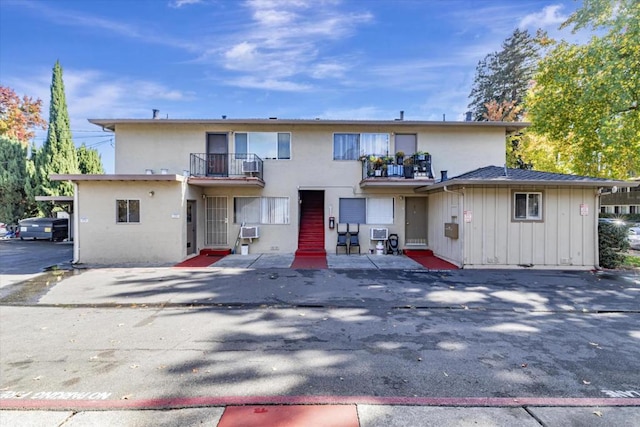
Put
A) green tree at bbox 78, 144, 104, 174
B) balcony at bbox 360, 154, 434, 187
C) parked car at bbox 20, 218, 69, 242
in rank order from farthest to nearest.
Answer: green tree at bbox 78, 144, 104, 174 → parked car at bbox 20, 218, 69, 242 → balcony at bbox 360, 154, 434, 187

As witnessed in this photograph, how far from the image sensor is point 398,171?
12.1 metres

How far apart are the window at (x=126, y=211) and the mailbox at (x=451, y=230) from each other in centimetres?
1102

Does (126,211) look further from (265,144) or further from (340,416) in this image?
(340,416)

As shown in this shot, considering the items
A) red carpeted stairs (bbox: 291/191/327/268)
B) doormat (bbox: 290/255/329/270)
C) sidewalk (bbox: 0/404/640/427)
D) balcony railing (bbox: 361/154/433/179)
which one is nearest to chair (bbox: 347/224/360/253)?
red carpeted stairs (bbox: 291/191/327/268)

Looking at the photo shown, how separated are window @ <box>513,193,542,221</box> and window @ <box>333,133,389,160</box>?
5.25 meters

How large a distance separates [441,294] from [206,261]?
26.3ft

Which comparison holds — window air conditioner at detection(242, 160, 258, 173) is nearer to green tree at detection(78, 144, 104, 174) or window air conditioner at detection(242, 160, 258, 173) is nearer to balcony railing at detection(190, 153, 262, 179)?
balcony railing at detection(190, 153, 262, 179)

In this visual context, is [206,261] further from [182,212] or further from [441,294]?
[441,294]

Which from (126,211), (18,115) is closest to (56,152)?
(18,115)

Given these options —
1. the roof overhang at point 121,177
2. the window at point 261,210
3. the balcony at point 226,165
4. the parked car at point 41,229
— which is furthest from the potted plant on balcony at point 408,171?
the parked car at point 41,229

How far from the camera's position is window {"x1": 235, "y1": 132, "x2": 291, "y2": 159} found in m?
13.0

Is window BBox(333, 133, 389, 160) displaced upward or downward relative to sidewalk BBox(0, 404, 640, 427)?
upward

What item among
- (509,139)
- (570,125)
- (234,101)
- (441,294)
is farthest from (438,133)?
(509,139)

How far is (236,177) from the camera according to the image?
40.1 ft
